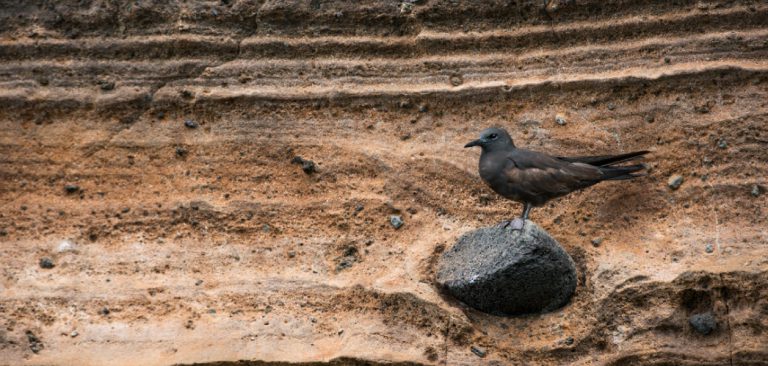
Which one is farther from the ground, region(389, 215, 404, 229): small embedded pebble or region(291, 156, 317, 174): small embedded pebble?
region(291, 156, 317, 174): small embedded pebble

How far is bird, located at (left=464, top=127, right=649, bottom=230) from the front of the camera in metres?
5.19

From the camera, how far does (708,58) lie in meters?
6.12

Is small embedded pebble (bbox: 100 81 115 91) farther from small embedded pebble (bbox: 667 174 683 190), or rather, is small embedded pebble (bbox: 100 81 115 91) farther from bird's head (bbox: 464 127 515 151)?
small embedded pebble (bbox: 667 174 683 190)

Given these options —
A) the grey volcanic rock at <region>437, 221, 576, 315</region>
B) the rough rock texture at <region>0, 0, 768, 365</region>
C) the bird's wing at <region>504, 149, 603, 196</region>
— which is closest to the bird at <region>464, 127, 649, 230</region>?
the bird's wing at <region>504, 149, 603, 196</region>

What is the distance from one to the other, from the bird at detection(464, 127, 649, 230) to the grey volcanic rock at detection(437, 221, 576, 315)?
0.19 metres

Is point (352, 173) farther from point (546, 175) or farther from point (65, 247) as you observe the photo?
point (65, 247)

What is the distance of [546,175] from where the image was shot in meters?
5.21

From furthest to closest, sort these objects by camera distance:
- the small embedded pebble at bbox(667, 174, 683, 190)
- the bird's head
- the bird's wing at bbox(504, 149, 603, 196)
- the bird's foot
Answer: the small embedded pebble at bbox(667, 174, 683, 190)
the bird's head
the bird's wing at bbox(504, 149, 603, 196)
the bird's foot

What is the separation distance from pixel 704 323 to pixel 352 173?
2.47m

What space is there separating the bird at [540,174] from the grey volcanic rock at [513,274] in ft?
0.61

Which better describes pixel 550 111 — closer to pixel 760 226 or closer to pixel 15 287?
pixel 760 226

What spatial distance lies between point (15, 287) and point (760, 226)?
466 centimetres

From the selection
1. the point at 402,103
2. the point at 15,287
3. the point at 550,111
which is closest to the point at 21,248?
the point at 15,287

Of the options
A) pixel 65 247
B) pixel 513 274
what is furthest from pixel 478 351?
pixel 65 247
